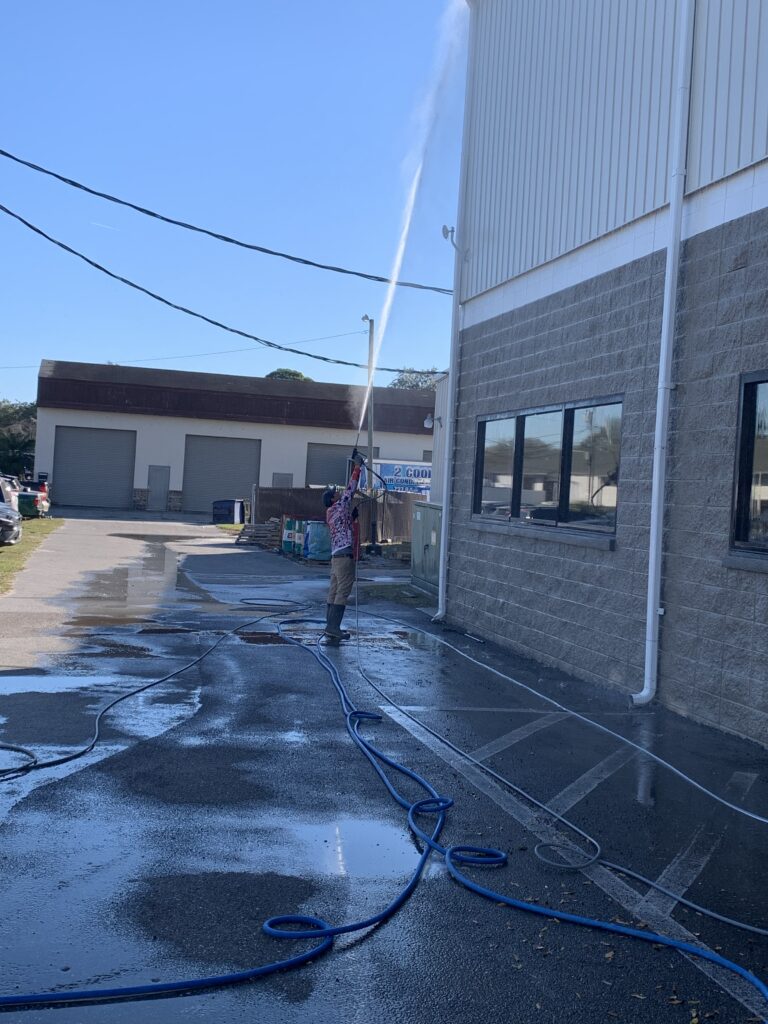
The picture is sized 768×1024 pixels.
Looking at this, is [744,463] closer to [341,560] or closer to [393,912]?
[393,912]

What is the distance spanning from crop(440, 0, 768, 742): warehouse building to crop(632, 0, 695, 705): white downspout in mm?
19

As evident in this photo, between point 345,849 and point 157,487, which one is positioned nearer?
point 345,849

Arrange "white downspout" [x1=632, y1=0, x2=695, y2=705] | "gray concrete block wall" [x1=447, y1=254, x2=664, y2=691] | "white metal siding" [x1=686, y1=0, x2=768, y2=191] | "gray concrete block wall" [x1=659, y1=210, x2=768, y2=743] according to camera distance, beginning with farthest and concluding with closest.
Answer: "gray concrete block wall" [x1=447, y1=254, x2=664, y2=691]
"white downspout" [x1=632, y1=0, x2=695, y2=705]
"white metal siding" [x1=686, y1=0, x2=768, y2=191]
"gray concrete block wall" [x1=659, y1=210, x2=768, y2=743]

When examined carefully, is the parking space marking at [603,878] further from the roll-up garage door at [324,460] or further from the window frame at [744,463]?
the roll-up garage door at [324,460]

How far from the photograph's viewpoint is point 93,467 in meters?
50.9

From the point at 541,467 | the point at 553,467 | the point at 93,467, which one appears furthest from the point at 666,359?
the point at 93,467

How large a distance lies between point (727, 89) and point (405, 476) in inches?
1170

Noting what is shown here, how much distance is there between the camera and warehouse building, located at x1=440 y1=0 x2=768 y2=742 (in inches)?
318

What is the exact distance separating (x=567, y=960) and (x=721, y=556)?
4826mm

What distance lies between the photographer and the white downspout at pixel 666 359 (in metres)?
8.83

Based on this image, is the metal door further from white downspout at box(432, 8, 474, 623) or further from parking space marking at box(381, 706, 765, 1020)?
parking space marking at box(381, 706, 765, 1020)

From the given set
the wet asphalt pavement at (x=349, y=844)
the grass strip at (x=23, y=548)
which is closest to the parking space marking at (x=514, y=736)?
the wet asphalt pavement at (x=349, y=844)

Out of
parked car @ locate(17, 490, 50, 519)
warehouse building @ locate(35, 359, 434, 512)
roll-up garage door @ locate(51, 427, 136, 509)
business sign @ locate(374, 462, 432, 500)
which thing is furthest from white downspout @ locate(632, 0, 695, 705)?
roll-up garage door @ locate(51, 427, 136, 509)

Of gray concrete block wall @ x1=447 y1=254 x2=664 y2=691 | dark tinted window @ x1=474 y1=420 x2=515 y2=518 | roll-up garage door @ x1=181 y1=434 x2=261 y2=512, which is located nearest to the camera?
gray concrete block wall @ x1=447 y1=254 x2=664 y2=691
